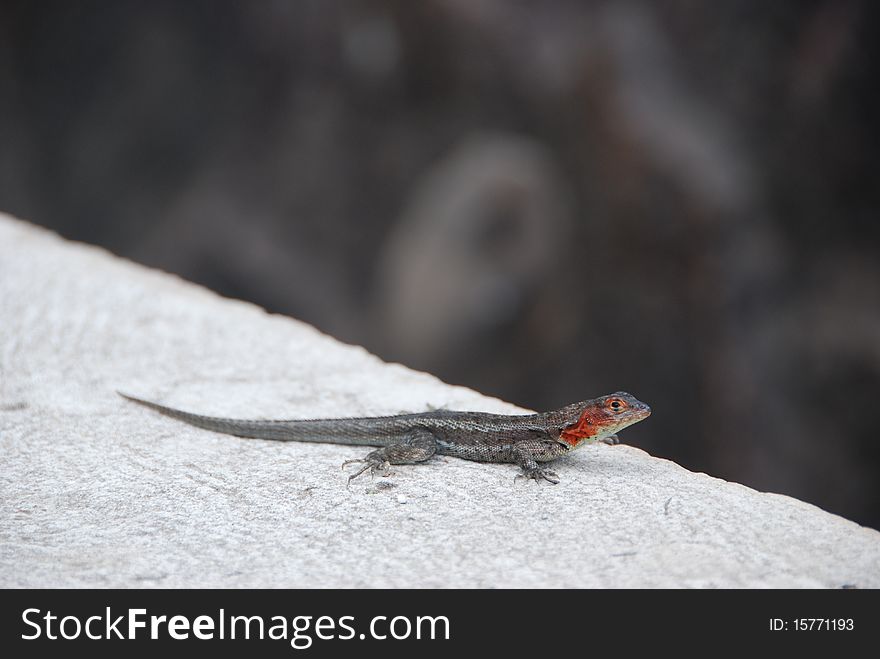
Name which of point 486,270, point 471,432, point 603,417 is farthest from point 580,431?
point 486,270

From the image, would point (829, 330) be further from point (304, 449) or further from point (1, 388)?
point (1, 388)

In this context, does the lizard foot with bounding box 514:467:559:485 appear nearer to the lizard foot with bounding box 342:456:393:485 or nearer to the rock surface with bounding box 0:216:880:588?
the rock surface with bounding box 0:216:880:588

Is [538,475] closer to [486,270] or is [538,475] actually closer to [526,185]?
[486,270]

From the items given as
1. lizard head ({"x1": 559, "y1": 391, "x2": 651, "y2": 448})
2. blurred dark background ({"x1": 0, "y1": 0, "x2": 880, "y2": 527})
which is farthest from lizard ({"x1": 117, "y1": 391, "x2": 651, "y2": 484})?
blurred dark background ({"x1": 0, "y1": 0, "x2": 880, "y2": 527})

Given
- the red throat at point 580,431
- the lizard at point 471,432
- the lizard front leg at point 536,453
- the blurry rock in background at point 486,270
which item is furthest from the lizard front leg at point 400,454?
the blurry rock in background at point 486,270

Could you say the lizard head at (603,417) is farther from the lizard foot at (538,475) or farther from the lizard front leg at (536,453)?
the lizard foot at (538,475)
